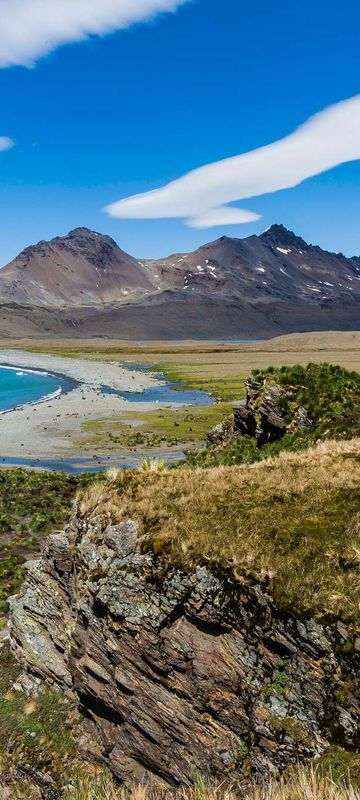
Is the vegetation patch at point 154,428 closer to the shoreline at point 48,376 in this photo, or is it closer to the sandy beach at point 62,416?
the sandy beach at point 62,416

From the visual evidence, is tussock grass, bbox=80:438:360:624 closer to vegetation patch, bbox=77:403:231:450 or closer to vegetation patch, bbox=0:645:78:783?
vegetation patch, bbox=0:645:78:783

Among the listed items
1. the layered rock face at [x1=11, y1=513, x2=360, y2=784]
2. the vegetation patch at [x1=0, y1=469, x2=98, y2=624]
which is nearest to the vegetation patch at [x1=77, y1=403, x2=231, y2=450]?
the vegetation patch at [x1=0, y1=469, x2=98, y2=624]

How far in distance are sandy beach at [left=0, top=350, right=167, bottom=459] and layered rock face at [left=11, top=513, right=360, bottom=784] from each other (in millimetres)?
48834

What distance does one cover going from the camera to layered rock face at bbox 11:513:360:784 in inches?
386

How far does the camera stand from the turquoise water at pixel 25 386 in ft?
363

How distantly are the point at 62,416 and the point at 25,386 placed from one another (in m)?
51.0

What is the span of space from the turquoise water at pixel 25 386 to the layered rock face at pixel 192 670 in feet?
296

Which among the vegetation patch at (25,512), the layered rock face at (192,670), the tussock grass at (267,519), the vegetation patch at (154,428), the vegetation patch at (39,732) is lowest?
the vegetation patch at (25,512)

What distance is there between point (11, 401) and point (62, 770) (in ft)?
337

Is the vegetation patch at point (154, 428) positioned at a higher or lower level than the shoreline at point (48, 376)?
lower

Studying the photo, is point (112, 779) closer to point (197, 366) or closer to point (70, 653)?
point (70, 653)

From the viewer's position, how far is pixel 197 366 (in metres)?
179

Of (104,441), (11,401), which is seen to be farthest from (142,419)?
(11,401)

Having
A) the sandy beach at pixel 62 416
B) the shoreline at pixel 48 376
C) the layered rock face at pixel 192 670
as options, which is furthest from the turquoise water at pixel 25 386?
the layered rock face at pixel 192 670
